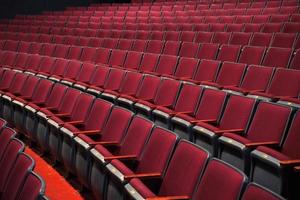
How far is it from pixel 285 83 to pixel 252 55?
194 mm

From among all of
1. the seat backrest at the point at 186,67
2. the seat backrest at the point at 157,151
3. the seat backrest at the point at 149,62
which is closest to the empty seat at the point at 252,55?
the seat backrest at the point at 186,67

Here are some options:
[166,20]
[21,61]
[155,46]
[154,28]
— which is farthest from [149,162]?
[166,20]

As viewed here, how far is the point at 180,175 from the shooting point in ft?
1.18

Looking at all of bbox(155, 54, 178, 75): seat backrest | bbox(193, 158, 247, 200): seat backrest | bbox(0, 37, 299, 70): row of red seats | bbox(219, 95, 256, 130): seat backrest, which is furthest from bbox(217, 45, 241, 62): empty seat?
bbox(193, 158, 247, 200): seat backrest

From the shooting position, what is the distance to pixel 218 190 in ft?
0.99

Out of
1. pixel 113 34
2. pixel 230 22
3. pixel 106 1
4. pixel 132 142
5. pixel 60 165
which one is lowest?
pixel 60 165

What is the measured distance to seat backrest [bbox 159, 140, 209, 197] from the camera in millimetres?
341

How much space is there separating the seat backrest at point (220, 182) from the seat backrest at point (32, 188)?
131 millimetres

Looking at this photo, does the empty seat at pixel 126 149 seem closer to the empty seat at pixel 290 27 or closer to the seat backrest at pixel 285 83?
the seat backrest at pixel 285 83

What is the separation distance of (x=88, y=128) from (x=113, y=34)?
29.8 inches

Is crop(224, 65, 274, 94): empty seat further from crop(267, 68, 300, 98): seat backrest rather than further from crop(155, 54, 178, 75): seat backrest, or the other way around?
crop(155, 54, 178, 75): seat backrest

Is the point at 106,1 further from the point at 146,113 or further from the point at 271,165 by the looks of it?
the point at 271,165

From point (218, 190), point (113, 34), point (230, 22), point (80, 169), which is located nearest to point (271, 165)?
point (218, 190)

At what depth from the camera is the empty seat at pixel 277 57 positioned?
0.73 meters
